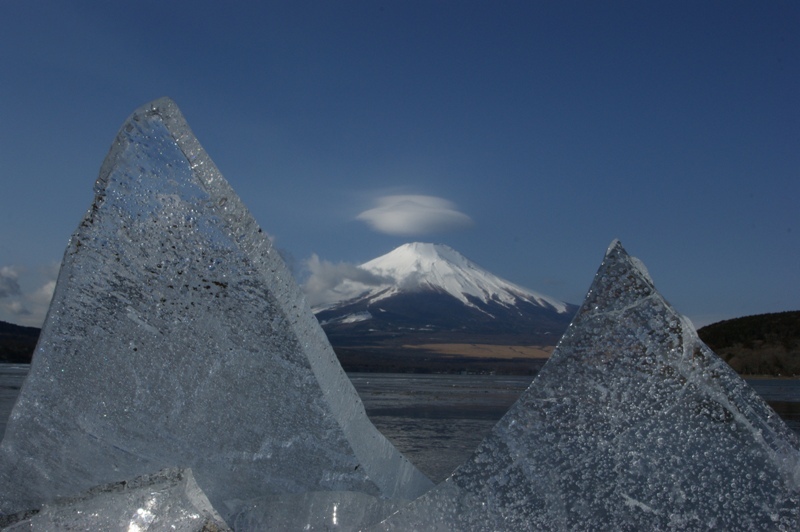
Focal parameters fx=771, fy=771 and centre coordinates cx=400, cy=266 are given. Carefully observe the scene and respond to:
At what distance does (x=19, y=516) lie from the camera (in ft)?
14.5

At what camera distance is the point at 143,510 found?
154 inches

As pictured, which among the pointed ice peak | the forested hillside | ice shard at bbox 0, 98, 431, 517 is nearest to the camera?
the pointed ice peak

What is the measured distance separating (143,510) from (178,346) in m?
0.89

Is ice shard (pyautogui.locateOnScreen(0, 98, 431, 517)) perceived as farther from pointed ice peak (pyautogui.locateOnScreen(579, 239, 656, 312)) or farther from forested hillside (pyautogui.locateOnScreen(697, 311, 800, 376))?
forested hillside (pyautogui.locateOnScreen(697, 311, 800, 376))

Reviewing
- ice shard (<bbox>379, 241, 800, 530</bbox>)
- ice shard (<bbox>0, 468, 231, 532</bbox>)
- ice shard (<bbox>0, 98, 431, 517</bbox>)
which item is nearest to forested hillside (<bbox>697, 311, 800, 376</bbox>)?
ice shard (<bbox>379, 241, 800, 530</bbox>)

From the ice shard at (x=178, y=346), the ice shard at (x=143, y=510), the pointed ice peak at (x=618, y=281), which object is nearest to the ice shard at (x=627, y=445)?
the pointed ice peak at (x=618, y=281)

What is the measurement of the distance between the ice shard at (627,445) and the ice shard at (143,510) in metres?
0.98

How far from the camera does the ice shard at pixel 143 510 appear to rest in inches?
151

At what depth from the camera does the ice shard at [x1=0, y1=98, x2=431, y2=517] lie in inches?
168

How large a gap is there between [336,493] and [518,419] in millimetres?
1145

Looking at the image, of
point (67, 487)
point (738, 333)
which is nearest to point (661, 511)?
point (67, 487)

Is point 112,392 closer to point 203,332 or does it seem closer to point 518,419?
point 203,332

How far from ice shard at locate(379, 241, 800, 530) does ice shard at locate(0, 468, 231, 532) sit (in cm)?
98

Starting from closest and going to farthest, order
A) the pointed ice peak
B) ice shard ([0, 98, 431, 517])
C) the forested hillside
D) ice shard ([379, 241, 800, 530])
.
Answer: ice shard ([379, 241, 800, 530]) → the pointed ice peak → ice shard ([0, 98, 431, 517]) → the forested hillside
